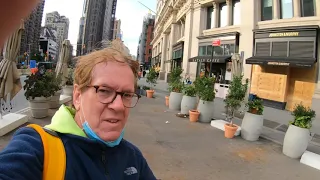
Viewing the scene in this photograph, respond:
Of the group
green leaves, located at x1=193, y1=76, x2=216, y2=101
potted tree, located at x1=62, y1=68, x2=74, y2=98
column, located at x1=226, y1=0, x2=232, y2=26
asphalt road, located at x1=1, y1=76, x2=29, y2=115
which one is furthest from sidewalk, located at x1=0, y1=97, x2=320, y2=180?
column, located at x1=226, y1=0, x2=232, y2=26

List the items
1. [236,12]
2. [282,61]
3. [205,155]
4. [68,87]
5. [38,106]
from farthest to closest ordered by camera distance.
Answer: [236,12]
[282,61]
[68,87]
[38,106]
[205,155]

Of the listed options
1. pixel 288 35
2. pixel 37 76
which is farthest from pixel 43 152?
pixel 288 35

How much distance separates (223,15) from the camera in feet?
75.6

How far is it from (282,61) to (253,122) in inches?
392

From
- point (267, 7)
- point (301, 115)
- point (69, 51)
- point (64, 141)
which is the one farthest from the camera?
point (267, 7)

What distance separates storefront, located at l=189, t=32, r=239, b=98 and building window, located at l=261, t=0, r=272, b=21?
7.80 ft

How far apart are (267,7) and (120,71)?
66.9 ft

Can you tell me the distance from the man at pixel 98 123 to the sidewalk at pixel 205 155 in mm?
3245

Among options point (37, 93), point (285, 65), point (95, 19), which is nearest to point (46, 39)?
point (95, 19)

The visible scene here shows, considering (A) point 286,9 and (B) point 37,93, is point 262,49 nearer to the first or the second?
(A) point 286,9

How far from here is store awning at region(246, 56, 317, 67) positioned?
14.9 meters

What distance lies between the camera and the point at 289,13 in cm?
1744

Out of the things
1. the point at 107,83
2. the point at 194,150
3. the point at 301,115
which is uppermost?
the point at 107,83

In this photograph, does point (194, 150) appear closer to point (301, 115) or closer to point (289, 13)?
point (301, 115)
